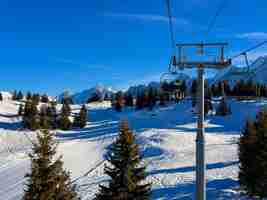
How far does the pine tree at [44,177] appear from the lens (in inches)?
568

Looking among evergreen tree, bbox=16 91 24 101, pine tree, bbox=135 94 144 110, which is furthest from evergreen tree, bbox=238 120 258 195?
evergreen tree, bbox=16 91 24 101

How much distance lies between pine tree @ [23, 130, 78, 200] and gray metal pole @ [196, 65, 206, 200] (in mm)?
7011

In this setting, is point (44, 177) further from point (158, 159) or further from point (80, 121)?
point (80, 121)

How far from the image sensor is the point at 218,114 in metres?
101

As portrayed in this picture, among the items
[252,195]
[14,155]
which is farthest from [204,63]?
[14,155]

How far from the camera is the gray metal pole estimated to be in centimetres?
1024

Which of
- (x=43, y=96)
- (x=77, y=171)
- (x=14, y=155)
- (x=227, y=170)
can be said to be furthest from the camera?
(x=43, y=96)

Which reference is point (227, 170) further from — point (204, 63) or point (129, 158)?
point (204, 63)

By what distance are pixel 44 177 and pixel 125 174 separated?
618 cm

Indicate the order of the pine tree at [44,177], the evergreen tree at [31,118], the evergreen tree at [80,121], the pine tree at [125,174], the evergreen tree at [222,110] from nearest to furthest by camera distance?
the pine tree at [44,177] < the pine tree at [125,174] < the evergreen tree at [31,118] < the evergreen tree at [80,121] < the evergreen tree at [222,110]

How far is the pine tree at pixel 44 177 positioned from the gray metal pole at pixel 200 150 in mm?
7011

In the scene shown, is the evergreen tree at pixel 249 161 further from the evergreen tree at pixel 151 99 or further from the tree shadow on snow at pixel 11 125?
the evergreen tree at pixel 151 99

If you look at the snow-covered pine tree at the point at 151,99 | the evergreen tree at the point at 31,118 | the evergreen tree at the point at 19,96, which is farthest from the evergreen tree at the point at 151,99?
the evergreen tree at the point at 19,96

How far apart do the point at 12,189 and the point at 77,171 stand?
1014 cm
